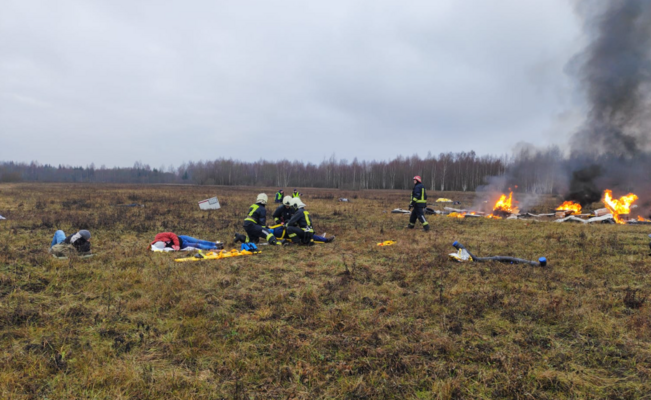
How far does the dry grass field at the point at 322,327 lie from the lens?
303 centimetres

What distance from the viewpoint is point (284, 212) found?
1036cm

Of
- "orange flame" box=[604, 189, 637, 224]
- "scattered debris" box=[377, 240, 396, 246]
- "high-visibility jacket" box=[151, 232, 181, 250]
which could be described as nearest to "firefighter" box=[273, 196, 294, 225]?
"high-visibility jacket" box=[151, 232, 181, 250]

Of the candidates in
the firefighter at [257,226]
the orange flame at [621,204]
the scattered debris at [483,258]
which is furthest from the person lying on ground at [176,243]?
the orange flame at [621,204]

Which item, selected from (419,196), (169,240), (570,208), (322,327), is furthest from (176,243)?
(570,208)

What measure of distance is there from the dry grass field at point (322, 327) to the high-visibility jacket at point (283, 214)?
2.42 metres

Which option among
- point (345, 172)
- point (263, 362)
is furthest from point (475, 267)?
point (345, 172)

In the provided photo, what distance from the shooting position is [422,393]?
2.94m

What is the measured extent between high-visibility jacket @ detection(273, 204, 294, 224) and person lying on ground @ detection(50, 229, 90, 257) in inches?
193

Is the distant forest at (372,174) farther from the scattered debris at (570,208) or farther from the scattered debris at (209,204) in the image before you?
the scattered debris at (209,204)

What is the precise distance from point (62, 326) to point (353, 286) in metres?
4.29

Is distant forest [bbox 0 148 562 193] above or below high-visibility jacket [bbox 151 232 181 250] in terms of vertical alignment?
above

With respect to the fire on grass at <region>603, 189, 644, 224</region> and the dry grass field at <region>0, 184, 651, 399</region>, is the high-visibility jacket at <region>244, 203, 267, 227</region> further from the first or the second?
the fire on grass at <region>603, 189, 644, 224</region>

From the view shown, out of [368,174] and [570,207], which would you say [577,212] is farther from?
[368,174]

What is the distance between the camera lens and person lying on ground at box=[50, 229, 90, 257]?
7.12 m
